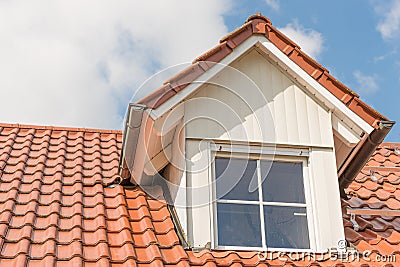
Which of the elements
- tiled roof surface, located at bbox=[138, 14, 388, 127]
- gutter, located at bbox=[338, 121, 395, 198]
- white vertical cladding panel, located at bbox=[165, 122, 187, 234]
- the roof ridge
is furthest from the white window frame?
the roof ridge

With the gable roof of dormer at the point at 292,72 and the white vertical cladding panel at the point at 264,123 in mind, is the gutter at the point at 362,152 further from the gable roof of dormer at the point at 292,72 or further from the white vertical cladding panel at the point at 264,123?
the white vertical cladding panel at the point at 264,123

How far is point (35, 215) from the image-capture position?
17.6ft

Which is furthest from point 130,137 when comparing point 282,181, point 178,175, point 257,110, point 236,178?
point 282,181

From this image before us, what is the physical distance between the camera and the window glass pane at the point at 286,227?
553 centimetres

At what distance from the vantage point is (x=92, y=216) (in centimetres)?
546

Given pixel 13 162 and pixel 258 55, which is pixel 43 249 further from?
pixel 258 55

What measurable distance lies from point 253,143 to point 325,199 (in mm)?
847

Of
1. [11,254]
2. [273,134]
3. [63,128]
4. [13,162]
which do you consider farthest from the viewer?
[63,128]

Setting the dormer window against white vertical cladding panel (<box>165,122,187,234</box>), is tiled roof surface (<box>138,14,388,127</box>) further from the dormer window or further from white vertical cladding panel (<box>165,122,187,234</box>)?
the dormer window

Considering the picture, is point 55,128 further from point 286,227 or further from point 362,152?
point 362,152

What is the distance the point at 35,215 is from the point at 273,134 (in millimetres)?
2310

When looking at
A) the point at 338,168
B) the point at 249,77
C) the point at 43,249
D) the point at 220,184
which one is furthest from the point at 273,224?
the point at 43,249

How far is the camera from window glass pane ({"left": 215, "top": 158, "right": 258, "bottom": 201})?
566 cm

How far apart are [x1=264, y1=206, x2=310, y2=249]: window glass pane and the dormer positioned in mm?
10
